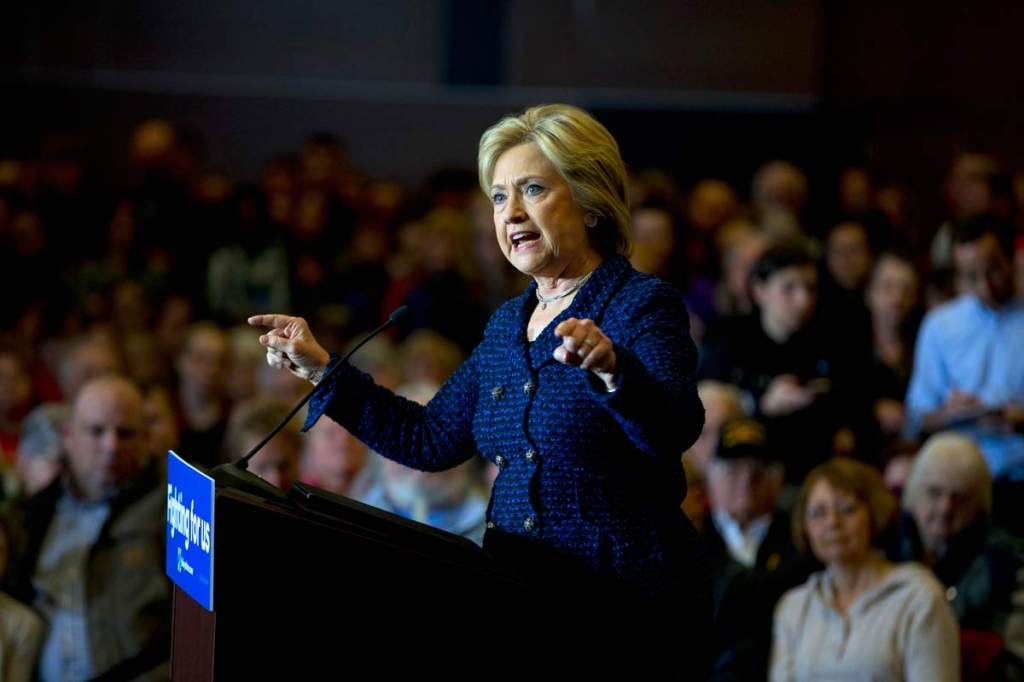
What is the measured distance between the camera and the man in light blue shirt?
5.28 m

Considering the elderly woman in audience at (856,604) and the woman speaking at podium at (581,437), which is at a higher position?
the woman speaking at podium at (581,437)

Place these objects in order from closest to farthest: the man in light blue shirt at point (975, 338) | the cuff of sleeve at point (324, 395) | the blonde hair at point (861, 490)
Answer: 1. the cuff of sleeve at point (324, 395)
2. the blonde hair at point (861, 490)
3. the man in light blue shirt at point (975, 338)

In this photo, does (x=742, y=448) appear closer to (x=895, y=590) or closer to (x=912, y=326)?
(x=895, y=590)

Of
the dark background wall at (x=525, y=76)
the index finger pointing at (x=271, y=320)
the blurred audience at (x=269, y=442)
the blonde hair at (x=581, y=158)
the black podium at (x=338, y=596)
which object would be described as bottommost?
the blurred audience at (x=269, y=442)

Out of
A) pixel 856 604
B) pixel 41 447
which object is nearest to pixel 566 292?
pixel 856 604

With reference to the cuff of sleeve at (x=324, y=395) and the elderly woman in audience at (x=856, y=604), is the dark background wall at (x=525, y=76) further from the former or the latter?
the cuff of sleeve at (x=324, y=395)

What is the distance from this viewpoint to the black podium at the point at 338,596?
2156 millimetres

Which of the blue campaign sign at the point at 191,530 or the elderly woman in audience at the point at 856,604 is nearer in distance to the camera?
the blue campaign sign at the point at 191,530

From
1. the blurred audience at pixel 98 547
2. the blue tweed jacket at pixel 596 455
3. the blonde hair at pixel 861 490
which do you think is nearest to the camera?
the blue tweed jacket at pixel 596 455

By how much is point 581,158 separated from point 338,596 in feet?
2.42

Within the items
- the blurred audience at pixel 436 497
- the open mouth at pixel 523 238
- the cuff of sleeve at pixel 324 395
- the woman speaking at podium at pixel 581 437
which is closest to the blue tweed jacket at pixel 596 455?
the woman speaking at podium at pixel 581 437

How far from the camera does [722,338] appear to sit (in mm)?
5434

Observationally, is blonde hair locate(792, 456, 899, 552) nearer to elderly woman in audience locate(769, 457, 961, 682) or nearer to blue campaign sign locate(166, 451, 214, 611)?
elderly woman in audience locate(769, 457, 961, 682)

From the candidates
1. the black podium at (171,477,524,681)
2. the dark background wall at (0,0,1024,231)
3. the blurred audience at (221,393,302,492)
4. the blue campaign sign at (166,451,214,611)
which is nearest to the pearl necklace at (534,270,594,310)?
the black podium at (171,477,524,681)
